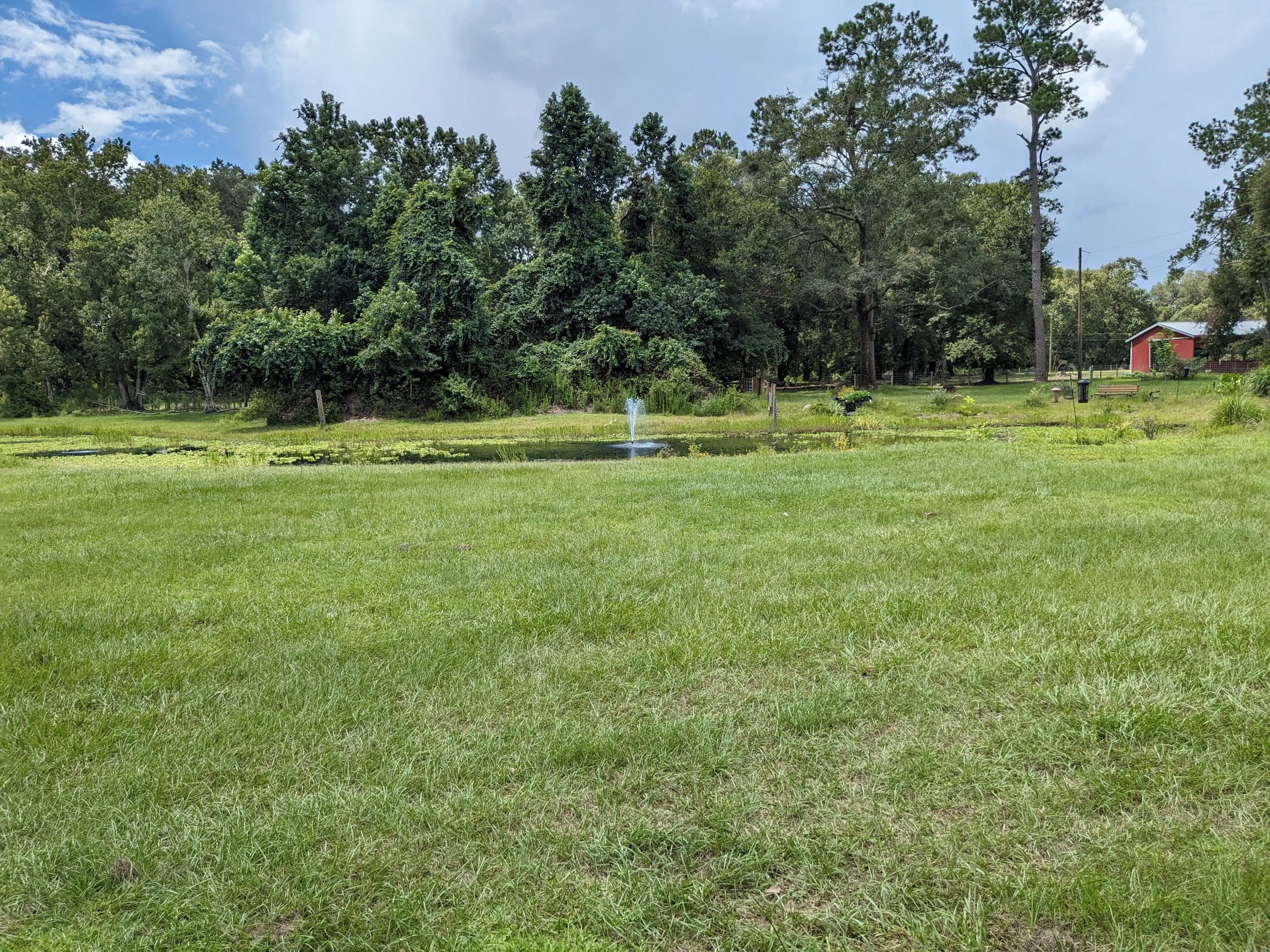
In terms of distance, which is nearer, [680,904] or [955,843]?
[680,904]

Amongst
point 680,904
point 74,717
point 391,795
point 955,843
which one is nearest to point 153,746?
point 74,717

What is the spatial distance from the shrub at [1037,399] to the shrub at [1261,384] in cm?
519

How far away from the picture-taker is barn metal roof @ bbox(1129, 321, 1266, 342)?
44906 millimetres

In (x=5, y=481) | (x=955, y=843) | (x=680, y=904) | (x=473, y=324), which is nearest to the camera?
(x=680, y=904)

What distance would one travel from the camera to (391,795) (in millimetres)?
2275

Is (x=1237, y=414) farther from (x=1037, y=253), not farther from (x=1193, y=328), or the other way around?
(x=1193, y=328)

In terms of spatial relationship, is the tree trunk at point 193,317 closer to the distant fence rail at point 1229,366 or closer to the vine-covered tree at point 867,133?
the vine-covered tree at point 867,133

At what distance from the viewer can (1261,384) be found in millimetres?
18453

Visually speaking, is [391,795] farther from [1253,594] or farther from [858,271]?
[858,271]

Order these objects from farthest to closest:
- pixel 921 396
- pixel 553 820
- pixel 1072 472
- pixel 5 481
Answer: pixel 921 396 → pixel 5 481 → pixel 1072 472 → pixel 553 820

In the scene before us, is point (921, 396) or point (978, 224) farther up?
point (978, 224)

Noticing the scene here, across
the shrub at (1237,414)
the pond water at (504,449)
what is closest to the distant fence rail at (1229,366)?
the shrub at (1237,414)

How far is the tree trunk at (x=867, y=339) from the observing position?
36.8 metres

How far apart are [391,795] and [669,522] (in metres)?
4.02
